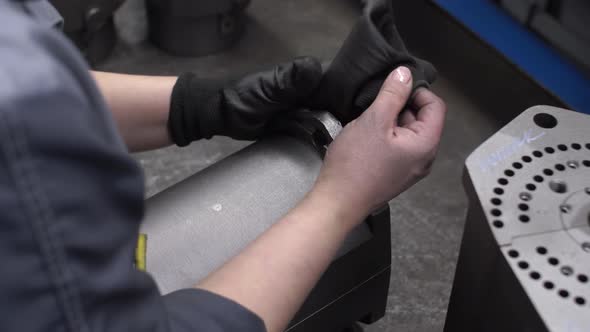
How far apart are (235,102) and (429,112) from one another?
0.24m

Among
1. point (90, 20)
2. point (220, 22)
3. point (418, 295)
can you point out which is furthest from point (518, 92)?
point (90, 20)

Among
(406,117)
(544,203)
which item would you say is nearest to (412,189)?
(406,117)

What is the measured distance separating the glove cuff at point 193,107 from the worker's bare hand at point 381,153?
0.61ft

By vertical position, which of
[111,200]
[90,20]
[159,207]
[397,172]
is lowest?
[90,20]

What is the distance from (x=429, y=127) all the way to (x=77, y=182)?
40 cm

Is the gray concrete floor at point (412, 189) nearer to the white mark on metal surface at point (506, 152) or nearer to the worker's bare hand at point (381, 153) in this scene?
the worker's bare hand at point (381, 153)

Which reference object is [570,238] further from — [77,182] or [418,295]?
[418,295]

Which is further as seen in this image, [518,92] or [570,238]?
[518,92]

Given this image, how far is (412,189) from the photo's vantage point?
50.6 inches

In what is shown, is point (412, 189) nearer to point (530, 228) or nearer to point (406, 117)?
point (406, 117)

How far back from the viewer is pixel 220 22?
1.54 metres

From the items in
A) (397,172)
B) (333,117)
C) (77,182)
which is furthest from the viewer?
(333,117)

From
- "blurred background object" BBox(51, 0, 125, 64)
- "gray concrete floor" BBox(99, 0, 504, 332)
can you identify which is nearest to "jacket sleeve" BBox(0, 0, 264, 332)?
"gray concrete floor" BBox(99, 0, 504, 332)

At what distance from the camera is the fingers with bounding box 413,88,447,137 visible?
65 centimetres
